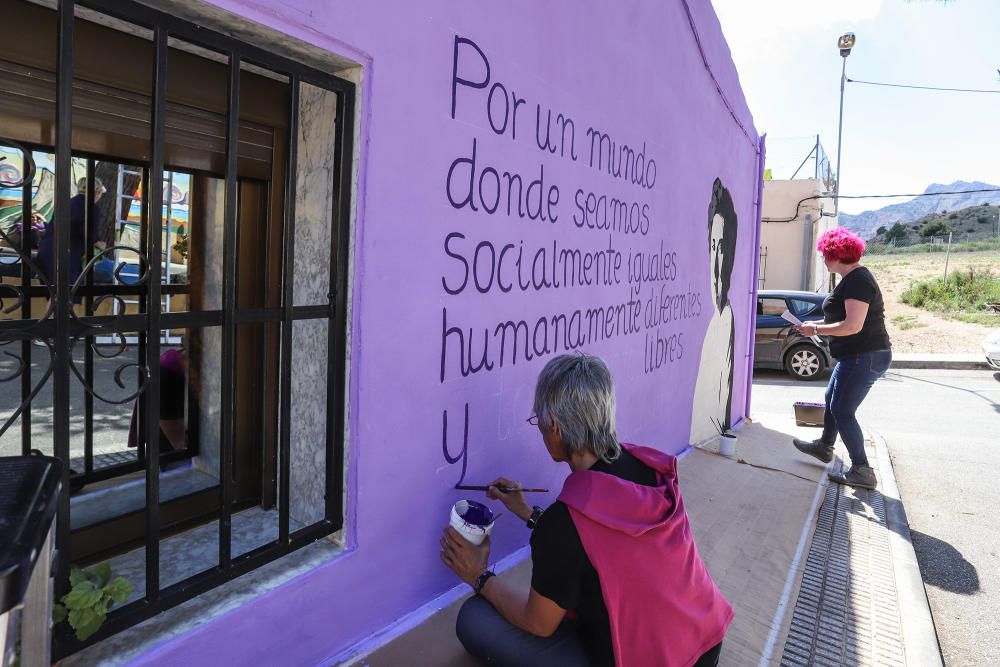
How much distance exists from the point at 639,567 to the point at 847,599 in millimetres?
1880

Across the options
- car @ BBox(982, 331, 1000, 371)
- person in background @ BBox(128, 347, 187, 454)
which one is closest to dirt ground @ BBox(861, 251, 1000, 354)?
car @ BBox(982, 331, 1000, 371)

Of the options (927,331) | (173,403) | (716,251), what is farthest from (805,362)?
(173,403)

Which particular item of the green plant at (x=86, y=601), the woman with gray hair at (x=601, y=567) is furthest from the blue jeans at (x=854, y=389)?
the green plant at (x=86, y=601)

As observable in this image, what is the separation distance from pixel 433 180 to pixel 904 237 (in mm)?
65795

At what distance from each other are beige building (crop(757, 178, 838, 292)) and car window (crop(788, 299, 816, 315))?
8.75 m

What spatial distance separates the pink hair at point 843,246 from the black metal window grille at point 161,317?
3831mm

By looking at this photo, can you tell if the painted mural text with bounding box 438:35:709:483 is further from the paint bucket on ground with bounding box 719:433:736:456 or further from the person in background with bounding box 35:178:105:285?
the paint bucket on ground with bounding box 719:433:736:456

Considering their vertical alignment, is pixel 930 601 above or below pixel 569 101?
below

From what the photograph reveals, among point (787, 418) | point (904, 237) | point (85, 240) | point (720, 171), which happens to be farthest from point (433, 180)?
point (904, 237)

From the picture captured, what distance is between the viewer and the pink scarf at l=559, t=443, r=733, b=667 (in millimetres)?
1646

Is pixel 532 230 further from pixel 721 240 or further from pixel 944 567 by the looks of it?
pixel 721 240

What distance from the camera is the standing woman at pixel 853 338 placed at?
4.45m

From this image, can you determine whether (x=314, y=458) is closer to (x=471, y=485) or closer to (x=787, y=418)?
(x=471, y=485)

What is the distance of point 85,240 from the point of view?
2.29 metres
